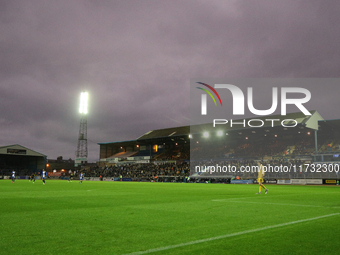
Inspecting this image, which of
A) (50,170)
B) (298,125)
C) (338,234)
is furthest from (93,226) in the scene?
(50,170)

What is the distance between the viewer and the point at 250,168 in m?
52.5

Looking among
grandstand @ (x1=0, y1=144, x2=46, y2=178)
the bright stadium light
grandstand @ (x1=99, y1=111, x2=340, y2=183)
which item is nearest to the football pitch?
grandstand @ (x1=99, y1=111, x2=340, y2=183)

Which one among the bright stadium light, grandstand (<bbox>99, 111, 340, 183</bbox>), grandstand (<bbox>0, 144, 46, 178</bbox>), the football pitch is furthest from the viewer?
the bright stadium light

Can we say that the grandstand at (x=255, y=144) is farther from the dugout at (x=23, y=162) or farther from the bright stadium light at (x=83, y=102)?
the dugout at (x=23, y=162)

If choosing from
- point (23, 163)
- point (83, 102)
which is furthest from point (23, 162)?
point (83, 102)

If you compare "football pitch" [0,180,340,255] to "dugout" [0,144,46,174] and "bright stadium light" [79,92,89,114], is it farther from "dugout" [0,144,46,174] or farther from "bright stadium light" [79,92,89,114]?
"dugout" [0,144,46,174]

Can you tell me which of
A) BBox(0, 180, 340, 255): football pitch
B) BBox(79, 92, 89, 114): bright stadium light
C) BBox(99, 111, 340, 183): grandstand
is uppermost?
BBox(79, 92, 89, 114): bright stadium light

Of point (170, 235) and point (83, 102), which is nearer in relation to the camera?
point (170, 235)

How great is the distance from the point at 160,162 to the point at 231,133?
2176cm

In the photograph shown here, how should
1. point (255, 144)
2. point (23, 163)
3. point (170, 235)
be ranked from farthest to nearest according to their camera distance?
point (23, 163) < point (255, 144) < point (170, 235)

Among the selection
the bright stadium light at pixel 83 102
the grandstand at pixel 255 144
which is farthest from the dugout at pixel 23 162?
the grandstand at pixel 255 144

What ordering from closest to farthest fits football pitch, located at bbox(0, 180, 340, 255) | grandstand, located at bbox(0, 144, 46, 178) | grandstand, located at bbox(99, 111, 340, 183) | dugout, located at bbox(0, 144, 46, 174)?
football pitch, located at bbox(0, 180, 340, 255) → grandstand, located at bbox(99, 111, 340, 183) → grandstand, located at bbox(0, 144, 46, 178) → dugout, located at bbox(0, 144, 46, 174)

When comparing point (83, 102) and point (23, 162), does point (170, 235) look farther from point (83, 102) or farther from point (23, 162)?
point (23, 162)

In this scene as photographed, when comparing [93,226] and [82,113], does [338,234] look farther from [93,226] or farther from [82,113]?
[82,113]
